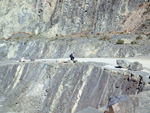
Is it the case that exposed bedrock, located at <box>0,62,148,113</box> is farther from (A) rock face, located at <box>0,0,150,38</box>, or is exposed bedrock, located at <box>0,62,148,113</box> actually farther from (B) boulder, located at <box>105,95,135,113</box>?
(A) rock face, located at <box>0,0,150,38</box>

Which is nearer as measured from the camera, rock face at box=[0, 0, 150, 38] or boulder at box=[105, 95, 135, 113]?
boulder at box=[105, 95, 135, 113]

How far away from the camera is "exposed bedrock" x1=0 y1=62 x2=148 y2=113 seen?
1377cm

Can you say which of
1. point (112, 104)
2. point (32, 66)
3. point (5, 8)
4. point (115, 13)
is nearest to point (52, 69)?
point (32, 66)

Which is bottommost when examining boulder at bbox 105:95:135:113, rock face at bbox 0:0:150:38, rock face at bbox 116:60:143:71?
rock face at bbox 116:60:143:71

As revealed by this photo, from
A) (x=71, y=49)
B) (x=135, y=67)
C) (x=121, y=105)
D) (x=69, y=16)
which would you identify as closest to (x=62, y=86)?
(x=135, y=67)

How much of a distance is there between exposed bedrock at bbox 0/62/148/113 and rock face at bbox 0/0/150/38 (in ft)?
54.1

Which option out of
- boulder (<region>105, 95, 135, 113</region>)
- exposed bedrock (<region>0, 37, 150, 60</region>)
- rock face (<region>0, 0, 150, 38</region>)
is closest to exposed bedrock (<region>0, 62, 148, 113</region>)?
boulder (<region>105, 95, 135, 113</region>)

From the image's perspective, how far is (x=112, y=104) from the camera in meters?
6.08

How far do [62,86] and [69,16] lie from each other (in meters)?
27.5

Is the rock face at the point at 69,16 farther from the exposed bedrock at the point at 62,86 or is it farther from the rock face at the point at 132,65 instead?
the exposed bedrock at the point at 62,86

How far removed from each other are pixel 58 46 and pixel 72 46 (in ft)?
8.59

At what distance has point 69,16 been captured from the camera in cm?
4347

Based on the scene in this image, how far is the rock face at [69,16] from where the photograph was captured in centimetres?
3462

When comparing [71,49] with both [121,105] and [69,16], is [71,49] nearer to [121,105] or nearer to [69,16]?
[69,16]
